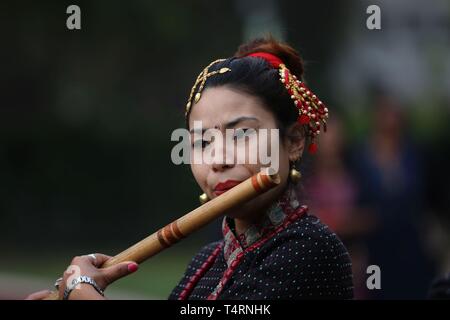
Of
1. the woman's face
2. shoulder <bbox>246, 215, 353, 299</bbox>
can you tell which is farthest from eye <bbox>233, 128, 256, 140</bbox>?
shoulder <bbox>246, 215, 353, 299</bbox>

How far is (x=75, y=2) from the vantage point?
14.8m

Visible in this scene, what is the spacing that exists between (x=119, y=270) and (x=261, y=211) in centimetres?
50

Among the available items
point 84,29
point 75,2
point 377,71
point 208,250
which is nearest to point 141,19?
point 84,29

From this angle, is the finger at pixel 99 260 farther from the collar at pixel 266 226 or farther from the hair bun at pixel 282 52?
the hair bun at pixel 282 52

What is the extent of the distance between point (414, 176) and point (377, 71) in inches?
576

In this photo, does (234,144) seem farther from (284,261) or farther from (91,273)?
(91,273)

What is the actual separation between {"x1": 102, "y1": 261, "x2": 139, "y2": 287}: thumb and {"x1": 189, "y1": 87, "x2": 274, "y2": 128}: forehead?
1.64ft

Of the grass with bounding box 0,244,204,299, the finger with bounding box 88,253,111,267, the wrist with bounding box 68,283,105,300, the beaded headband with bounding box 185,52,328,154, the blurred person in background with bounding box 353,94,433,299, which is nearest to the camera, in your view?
the wrist with bounding box 68,283,105,300

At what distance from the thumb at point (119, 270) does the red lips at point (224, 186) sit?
34cm

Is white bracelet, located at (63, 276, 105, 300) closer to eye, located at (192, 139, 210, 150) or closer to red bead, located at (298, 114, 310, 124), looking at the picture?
eye, located at (192, 139, 210, 150)

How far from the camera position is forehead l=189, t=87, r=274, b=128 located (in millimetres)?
3262

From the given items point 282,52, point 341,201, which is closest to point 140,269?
point 341,201

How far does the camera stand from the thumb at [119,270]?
311 centimetres

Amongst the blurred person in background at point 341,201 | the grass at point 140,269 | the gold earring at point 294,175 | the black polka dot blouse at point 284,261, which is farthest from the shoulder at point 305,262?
the grass at point 140,269
